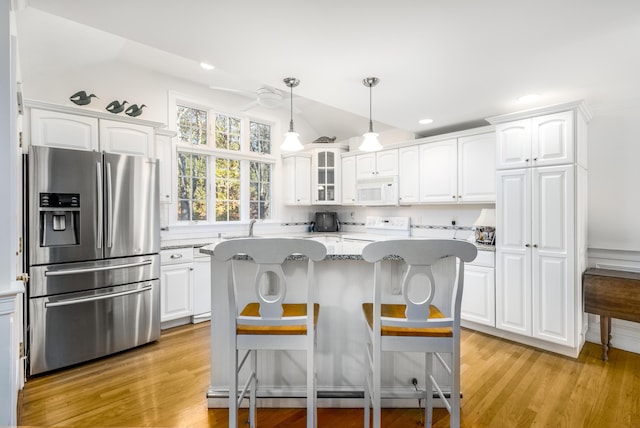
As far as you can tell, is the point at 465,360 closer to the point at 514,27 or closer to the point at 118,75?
the point at 514,27

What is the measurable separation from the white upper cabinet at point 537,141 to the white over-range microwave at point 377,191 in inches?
54.9

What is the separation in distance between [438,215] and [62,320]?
4.05m

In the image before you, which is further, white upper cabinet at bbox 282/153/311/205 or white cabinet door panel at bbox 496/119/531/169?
white upper cabinet at bbox 282/153/311/205

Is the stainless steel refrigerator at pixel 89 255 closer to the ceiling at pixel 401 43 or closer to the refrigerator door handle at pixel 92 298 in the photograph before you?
the refrigerator door handle at pixel 92 298

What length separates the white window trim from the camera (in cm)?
390

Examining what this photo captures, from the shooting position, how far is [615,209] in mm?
3076

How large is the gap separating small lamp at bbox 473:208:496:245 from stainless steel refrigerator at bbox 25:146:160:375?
3316mm

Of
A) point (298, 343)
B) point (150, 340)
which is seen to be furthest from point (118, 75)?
point (298, 343)

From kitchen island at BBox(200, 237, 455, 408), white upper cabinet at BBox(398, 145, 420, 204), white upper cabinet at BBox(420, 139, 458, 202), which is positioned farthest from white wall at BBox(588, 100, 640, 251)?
kitchen island at BBox(200, 237, 455, 408)

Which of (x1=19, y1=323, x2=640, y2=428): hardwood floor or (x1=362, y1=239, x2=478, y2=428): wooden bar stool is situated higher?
(x1=362, y1=239, x2=478, y2=428): wooden bar stool

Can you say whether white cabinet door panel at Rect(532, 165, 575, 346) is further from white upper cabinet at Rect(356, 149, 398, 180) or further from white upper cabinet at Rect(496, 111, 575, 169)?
white upper cabinet at Rect(356, 149, 398, 180)

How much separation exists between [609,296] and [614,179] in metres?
1.14

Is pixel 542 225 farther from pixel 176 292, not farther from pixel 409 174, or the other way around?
pixel 176 292

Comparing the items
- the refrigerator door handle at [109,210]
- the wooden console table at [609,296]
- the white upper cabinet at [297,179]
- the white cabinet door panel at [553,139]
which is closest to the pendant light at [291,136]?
the refrigerator door handle at [109,210]
